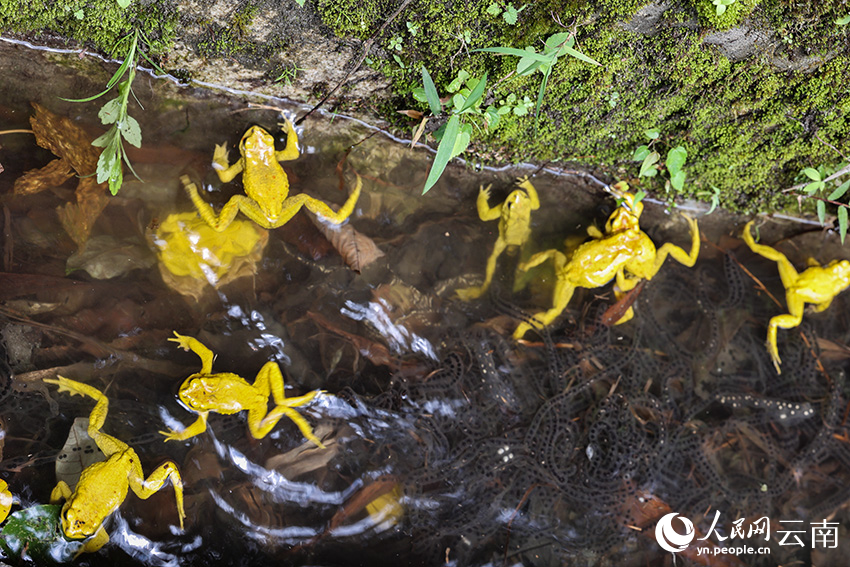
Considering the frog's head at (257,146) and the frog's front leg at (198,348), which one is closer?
the frog's head at (257,146)

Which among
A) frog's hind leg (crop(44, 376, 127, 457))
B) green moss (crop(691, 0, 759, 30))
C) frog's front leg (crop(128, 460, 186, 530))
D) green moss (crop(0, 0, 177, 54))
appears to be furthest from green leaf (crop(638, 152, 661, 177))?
frog's hind leg (crop(44, 376, 127, 457))

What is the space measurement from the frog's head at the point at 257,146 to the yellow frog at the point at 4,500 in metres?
2.43

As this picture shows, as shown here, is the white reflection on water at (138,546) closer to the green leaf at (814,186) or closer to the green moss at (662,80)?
the green moss at (662,80)

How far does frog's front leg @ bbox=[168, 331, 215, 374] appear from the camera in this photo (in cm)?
305

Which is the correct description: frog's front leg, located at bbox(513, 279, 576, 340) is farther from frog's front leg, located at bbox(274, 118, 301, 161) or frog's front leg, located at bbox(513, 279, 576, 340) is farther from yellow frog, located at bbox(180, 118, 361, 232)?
frog's front leg, located at bbox(274, 118, 301, 161)

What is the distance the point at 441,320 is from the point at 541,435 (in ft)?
3.40


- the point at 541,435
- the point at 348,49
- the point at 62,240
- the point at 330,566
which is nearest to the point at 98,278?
the point at 62,240

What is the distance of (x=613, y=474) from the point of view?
3.31 meters

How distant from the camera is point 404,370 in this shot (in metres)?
3.22

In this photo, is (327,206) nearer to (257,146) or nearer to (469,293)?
(257,146)

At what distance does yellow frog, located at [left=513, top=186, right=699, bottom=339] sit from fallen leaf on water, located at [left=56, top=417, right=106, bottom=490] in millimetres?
2813

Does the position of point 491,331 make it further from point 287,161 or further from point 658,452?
point 287,161

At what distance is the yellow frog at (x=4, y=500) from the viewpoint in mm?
2826

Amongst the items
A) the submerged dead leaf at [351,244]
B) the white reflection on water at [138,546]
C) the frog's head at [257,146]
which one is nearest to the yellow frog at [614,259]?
the submerged dead leaf at [351,244]
